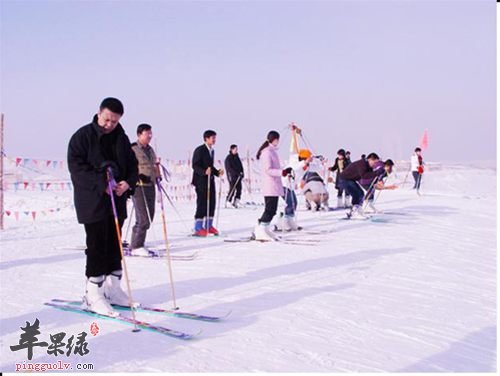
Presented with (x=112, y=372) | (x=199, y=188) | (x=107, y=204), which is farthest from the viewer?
(x=199, y=188)

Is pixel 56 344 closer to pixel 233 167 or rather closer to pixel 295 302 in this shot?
pixel 295 302

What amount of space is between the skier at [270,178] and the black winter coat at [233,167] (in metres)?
7.07

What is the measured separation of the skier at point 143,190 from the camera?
7.26 m

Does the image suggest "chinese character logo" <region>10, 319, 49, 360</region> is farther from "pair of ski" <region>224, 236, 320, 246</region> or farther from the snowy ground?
"pair of ski" <region>224, 236, 320, 246</region>

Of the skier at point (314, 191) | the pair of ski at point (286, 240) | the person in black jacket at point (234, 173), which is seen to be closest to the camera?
the pair of ski at point (286, 240)

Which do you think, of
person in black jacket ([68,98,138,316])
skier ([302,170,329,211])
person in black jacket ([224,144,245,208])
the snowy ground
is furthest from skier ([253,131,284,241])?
person in black jacket ([224,144,245,208])

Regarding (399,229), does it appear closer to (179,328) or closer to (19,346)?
(179,328)

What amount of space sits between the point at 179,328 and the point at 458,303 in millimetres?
2741

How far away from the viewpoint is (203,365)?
329 cm

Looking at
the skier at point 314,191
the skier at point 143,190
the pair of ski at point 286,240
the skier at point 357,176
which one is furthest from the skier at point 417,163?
the skier at point 143,190

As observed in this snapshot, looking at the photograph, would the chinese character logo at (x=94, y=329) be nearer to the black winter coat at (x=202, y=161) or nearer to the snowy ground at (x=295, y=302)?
the snowy ground at (x=295, y=302)

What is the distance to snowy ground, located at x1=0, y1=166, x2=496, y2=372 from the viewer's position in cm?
349

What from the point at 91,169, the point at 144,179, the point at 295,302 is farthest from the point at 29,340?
the point at 144,179

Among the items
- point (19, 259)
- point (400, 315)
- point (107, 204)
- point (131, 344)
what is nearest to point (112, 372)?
point (131, 344)
